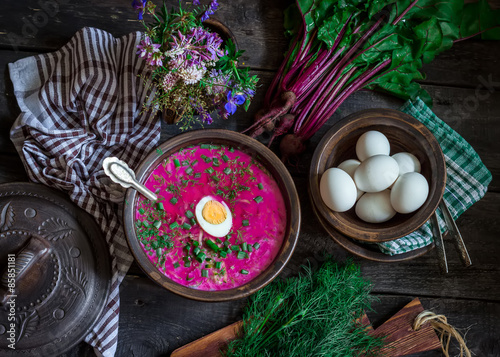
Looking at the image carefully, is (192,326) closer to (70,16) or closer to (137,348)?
(137,348)

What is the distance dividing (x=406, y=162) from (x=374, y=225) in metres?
0.23

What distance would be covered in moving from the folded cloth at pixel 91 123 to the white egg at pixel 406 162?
829 mm

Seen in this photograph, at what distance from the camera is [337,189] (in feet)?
4.76

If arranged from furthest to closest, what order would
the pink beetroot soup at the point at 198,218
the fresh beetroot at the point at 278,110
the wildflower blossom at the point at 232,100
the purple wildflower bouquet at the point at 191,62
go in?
the fresh beetroot at the point at 278,110 → the pink beetroot soup at the point at 198,218 → the wildflower blossom at the point at 232,100 → the purple wildflower bouquet at the point at 191,62

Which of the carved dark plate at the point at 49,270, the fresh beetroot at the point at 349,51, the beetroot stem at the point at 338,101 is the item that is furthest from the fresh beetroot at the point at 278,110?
the carved dark plate at the point at 49,270

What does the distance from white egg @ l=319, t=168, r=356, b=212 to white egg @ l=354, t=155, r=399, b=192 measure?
0.04 metres

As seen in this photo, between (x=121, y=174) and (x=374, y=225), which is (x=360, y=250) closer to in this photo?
(x=374, y=225)

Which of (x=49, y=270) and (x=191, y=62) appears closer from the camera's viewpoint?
(x=191, y=62)

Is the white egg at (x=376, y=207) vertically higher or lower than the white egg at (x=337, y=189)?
lower

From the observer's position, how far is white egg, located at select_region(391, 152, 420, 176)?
61.1 inches

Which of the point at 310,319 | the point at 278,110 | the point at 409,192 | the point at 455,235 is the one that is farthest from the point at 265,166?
the point at 455,235

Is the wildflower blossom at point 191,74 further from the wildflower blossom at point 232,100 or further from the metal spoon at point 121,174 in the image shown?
the metal spoon at point 121,174

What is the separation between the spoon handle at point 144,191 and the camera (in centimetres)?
142

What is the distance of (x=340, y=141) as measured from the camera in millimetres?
1586
